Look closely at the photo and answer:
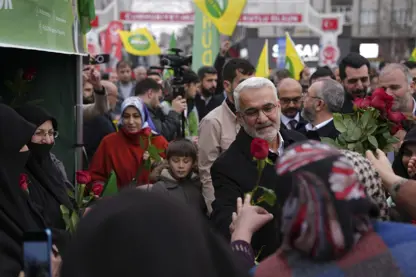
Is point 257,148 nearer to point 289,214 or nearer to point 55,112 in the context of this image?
point 289,214

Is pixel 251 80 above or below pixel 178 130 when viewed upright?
above

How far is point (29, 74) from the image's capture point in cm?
620

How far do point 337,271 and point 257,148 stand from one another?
1.69m

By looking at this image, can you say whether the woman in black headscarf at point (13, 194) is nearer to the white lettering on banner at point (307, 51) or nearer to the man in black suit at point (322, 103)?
the man in black suit at point (322, 103)

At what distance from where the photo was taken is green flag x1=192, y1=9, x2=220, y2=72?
44.8 ft

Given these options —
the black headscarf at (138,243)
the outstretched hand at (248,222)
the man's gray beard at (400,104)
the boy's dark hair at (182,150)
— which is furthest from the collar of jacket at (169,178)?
the black headscarf at (138,243)

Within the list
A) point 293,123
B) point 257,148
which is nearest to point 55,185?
point 257,148

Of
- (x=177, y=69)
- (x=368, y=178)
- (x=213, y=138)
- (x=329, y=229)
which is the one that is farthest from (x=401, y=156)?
(x=177, y=69)

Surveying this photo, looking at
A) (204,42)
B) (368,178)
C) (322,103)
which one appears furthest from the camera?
(204,42)

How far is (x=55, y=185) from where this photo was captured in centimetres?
503

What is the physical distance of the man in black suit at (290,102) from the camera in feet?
24.1

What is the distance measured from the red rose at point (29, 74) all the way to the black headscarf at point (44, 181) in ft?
2.67

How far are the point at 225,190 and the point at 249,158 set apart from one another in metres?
0.21

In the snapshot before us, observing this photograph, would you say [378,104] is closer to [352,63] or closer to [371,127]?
[371,127]
